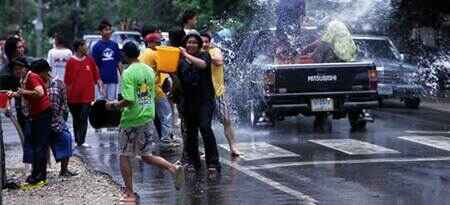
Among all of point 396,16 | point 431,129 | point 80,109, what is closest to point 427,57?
point 396,16

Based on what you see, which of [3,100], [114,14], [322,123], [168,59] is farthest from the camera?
[114,14]

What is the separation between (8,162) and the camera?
12.0 m

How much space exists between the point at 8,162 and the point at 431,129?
24.0 feet

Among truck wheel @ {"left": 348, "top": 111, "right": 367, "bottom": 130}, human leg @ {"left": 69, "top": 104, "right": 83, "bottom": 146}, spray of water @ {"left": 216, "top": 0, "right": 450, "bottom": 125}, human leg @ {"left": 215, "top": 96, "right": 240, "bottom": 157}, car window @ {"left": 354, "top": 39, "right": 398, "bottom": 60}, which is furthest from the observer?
car window @ {"left": 354, "top": 39, "right": 398, "bottom": 60}

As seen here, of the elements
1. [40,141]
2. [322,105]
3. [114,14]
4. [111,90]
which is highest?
[114,14]

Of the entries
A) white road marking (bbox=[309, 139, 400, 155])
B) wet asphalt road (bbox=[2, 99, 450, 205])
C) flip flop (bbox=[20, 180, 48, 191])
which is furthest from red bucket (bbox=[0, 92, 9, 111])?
white road marking (bbox=[309, 139, 400, 155])

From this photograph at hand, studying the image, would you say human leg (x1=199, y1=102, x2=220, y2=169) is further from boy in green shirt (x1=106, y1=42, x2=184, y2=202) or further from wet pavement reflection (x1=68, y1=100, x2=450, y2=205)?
boy in green shirt (x1=106, y1=42, x2=184, y2=202)

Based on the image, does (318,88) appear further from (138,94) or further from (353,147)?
(138,94)

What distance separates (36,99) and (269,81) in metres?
5.61

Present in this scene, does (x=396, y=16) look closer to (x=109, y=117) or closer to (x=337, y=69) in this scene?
(x=337, y=69)

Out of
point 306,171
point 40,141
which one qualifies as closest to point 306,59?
point 306,171

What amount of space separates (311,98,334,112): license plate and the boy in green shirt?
6.04 m

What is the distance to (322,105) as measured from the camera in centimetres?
1452

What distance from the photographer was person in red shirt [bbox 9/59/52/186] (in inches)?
378
